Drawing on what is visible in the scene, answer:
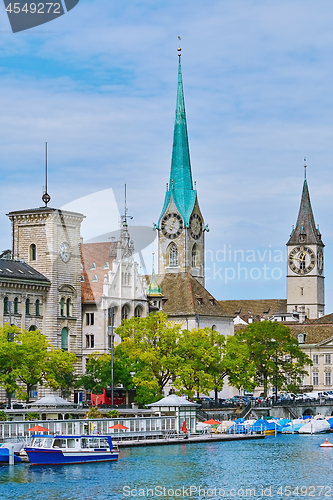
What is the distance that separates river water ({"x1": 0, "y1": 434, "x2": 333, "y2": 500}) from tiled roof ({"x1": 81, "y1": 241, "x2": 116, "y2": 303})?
3770 centimetres

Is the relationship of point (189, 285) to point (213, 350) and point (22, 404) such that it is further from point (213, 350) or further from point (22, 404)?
point (22, 404)

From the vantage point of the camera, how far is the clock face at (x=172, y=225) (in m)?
194

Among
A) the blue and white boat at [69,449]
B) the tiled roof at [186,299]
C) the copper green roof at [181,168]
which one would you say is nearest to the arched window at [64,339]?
the tiled roof at [186,299]

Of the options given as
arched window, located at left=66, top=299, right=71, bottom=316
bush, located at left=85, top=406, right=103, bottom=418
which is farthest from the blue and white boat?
arched window, located at left=66, top=299, right=71, bottom=316

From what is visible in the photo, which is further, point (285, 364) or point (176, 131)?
point (176, 131)

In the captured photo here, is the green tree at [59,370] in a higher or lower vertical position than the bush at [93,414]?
higher

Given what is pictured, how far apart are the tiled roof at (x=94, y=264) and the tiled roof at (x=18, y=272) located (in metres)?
9.03

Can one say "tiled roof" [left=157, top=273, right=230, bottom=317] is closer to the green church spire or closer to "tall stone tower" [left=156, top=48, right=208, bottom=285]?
"tall stone tower" [left=156, top=48, right=208, bottom=285]

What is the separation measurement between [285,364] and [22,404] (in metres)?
32.1

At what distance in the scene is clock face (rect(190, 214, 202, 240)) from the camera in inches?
7648

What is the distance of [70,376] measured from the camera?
344 feet

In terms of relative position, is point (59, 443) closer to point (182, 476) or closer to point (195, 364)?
point (182, 476)

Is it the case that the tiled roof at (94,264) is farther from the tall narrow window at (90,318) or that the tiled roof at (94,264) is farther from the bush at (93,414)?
the bush at (93,414)

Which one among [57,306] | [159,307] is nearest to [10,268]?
[57,306]
